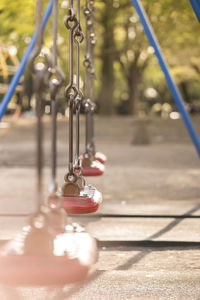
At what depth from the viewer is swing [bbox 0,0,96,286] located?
6.70 ft

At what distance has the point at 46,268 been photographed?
2059 mm

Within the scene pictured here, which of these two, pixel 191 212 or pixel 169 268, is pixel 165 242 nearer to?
pixel 169 268

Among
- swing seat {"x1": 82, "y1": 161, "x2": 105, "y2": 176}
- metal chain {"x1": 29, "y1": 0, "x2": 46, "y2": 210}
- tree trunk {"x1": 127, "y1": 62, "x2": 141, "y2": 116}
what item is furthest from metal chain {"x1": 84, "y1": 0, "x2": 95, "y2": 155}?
tree trunk {"x1": 127, "y1": 62, "x2": 141, "y2": 116}

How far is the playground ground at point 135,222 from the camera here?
3.71 meters

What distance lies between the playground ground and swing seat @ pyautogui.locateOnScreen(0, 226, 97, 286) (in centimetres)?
16

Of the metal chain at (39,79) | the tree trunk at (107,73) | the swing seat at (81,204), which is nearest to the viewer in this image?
the metal chain at (39,79)

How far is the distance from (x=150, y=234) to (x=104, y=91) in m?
15.7

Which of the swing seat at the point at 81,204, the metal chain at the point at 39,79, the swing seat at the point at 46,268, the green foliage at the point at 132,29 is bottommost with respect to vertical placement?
the swing seat at the point at 81,204

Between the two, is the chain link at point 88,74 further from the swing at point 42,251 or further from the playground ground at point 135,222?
the swing at point 42,251

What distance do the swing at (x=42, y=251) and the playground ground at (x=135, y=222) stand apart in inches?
6.3

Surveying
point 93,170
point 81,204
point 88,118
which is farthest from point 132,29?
point 81,204

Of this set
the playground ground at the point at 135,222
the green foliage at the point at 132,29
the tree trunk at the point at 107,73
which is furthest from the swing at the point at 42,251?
the tree trunk at the point at 107,73

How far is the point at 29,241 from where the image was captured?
2.19m

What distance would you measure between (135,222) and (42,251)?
12.1 ft
